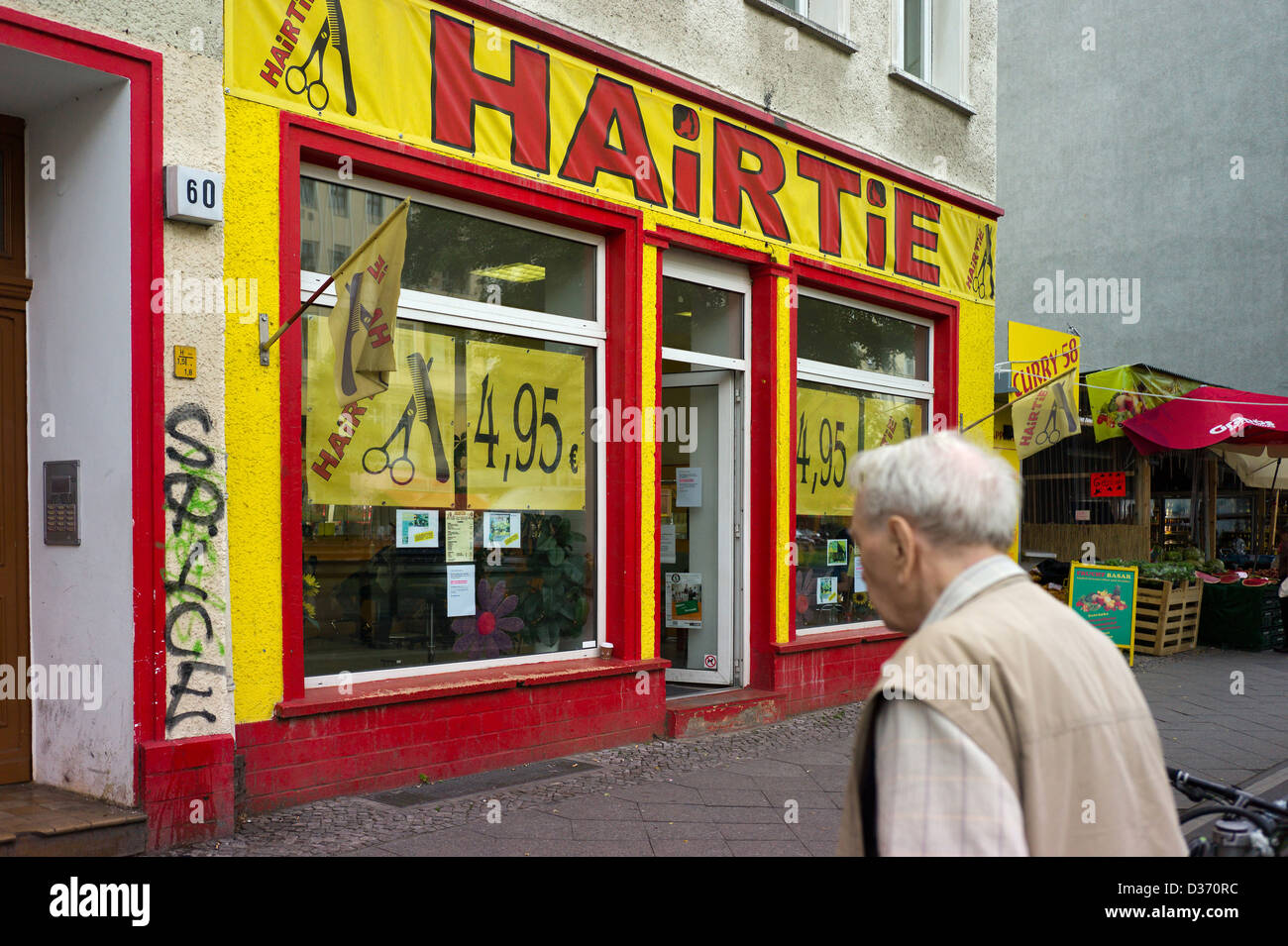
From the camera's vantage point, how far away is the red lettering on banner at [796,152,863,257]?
9812 mm

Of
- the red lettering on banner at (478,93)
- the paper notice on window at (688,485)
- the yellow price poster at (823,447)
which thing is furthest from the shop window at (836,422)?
the red lettering on banner at (478,93)

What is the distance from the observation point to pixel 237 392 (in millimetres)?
5910

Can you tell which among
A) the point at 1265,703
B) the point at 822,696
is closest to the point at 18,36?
the point at 822,696

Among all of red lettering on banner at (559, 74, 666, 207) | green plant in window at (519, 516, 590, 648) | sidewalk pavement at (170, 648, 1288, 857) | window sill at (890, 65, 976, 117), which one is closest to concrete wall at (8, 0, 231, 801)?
sidewalk pavement at (170, 648, 1288, 857)

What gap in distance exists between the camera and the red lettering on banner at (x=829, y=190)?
32.2ft

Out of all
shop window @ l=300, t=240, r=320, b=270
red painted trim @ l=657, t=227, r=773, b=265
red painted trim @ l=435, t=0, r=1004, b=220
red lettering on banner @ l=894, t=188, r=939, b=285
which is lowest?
shop window @ l=300, t=240, r=320, b=270

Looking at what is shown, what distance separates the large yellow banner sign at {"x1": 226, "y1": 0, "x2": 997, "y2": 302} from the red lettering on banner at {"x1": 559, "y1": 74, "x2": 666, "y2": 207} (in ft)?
0.03

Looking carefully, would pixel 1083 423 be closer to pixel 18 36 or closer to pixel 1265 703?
pixel 1265 703

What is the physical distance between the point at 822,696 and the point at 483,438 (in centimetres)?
395

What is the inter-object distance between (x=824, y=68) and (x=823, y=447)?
3.20m

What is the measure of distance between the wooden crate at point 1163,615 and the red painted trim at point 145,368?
11685mm

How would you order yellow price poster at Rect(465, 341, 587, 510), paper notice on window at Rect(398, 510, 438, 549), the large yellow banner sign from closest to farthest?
the large yellow banner sign < paper notice on window at Rect(398, 510, 438, 549) < yellow price poster at Rect(465, 341, 587, 510)

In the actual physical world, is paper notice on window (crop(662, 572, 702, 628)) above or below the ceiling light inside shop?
below

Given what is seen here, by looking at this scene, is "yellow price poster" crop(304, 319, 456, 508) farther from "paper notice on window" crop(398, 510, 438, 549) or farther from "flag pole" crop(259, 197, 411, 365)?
"flag pole" crop(259, 197, 411, 365)
